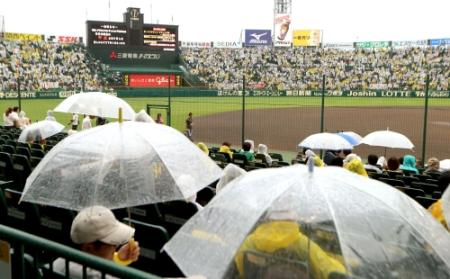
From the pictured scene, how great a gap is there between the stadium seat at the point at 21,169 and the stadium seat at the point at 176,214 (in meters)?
3.26

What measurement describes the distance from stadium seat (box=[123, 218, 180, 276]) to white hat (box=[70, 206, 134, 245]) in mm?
803

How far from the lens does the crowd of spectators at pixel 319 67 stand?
188 feet

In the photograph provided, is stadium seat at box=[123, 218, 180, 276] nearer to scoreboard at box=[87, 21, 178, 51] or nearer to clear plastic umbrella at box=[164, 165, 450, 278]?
clear plastic umbrella at box=[164, 165, 450, 278]

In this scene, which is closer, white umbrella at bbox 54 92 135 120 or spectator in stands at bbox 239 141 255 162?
white umbrella at bbox 54 92 135 120

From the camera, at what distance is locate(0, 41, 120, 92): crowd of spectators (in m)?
46.6

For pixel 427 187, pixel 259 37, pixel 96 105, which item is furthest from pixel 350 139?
pixel 259 37

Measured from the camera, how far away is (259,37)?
82875 mm

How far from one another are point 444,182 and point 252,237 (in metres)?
4.32

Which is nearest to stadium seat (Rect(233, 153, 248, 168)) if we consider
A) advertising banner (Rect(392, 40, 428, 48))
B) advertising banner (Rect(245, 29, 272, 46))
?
advertising banner (Rect(392, 40, 428, 48))

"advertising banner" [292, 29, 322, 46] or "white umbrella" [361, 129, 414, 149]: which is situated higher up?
"advertising banner" [292, 29, 322, 46]

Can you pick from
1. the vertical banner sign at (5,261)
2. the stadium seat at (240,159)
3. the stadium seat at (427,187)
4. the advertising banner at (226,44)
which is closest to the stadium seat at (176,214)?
the vertical banner sign at (5,261)

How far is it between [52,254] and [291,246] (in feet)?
3.75

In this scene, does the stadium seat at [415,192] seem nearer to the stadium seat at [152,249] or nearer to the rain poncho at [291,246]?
the stadium seat at [152,249]

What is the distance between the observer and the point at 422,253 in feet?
8.01
